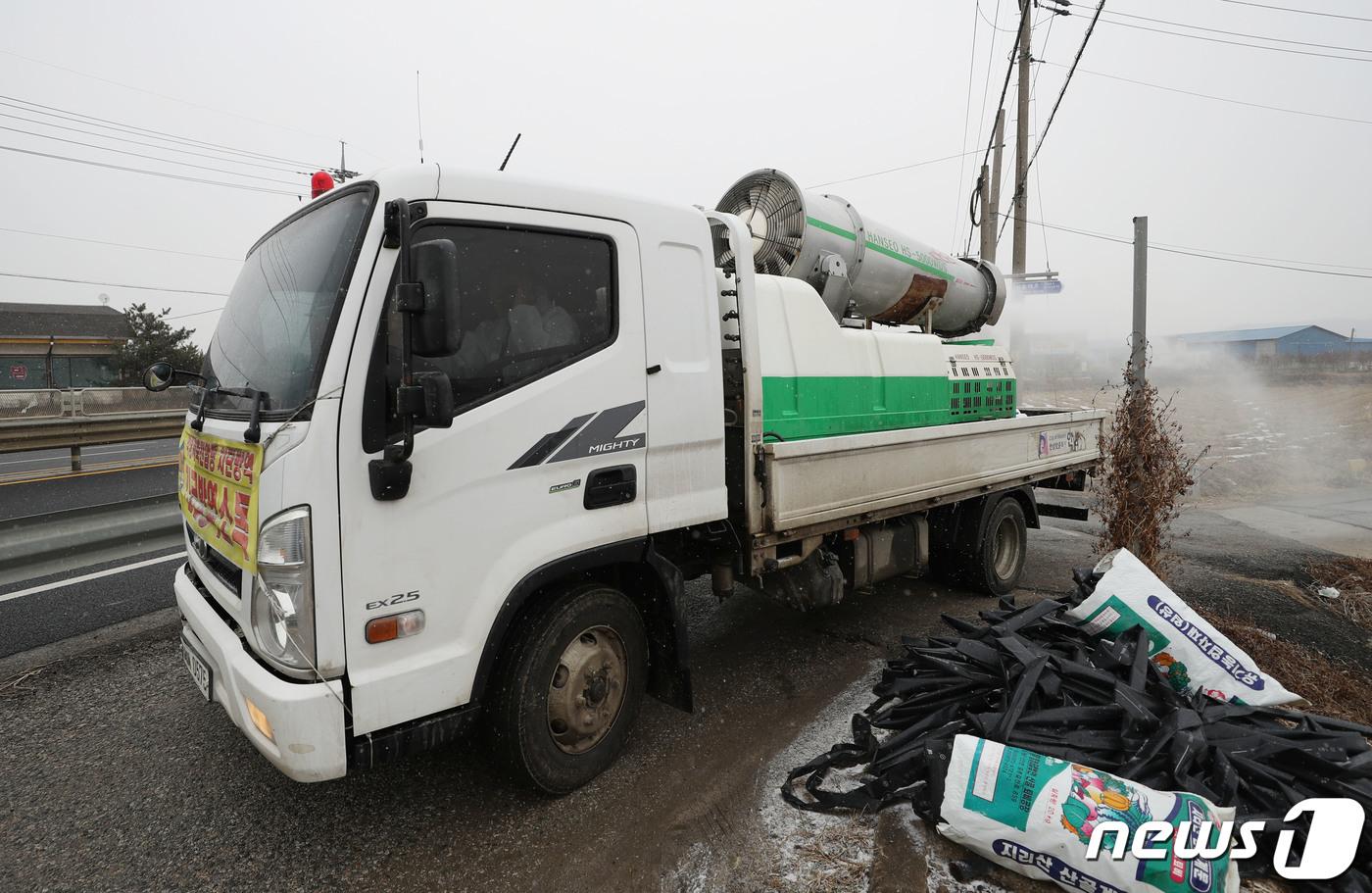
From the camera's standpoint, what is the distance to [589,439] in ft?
8.73

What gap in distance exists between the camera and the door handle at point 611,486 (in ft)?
8.80

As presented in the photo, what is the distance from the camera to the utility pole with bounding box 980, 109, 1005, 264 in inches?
529

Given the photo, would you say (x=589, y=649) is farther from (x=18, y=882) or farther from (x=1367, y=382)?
(x=1367, y=382)

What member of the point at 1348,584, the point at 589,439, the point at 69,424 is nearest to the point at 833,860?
the point at 589,439

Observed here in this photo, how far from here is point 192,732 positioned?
3.13m

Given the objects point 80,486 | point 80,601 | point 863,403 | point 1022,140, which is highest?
point 1022,140

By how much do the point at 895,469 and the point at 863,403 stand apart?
1.48ft

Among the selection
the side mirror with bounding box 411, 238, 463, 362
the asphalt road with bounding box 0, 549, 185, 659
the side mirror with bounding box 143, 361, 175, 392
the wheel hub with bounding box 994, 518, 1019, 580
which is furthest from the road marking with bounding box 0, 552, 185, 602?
the wheel hub with bounding box 994, 518, 1019, 580

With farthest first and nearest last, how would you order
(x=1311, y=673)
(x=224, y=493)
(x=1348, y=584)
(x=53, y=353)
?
1. (x=53, y=353)
2. (x=1348, y=584)
3. (x=1311, y=673)
4. (x=224, y=493)

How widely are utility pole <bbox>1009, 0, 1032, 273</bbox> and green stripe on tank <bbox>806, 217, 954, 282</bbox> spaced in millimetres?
7640

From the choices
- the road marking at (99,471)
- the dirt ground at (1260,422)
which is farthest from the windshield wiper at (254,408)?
the road marking at (99,471)

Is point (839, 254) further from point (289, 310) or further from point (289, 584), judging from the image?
point (289, 584)

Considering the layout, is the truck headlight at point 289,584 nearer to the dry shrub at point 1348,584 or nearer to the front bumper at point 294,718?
the front bumper at point 294,718

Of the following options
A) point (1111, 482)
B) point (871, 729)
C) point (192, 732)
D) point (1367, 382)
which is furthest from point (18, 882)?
point (1367, 382)
